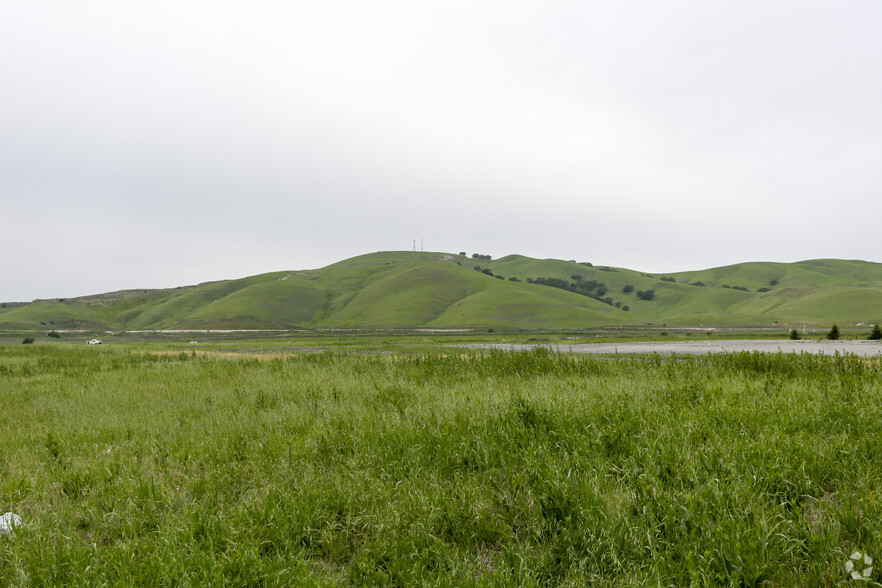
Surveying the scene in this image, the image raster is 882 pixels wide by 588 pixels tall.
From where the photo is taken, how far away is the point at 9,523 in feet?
15.0

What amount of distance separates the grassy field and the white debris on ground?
0.17 m

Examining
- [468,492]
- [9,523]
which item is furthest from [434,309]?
[9,523]

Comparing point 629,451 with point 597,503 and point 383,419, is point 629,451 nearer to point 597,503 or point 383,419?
point 597,503

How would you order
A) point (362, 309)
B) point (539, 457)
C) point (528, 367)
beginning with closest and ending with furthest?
point (539, 457), point (528, 367), point (362, 309)

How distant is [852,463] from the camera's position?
199 inches

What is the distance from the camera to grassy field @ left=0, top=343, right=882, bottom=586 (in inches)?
147

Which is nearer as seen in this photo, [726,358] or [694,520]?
[694,520]

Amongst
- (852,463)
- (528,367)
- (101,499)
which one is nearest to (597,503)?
(852,463)

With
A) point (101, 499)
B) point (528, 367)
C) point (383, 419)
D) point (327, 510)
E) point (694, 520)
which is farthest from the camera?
point (528, 367)

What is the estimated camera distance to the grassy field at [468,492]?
3.74m

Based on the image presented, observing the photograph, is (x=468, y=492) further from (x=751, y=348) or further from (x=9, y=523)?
(x=751, y=348)

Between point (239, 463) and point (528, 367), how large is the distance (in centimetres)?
1091

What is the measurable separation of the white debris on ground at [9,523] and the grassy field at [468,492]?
168mm

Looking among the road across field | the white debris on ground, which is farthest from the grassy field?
the road across field
